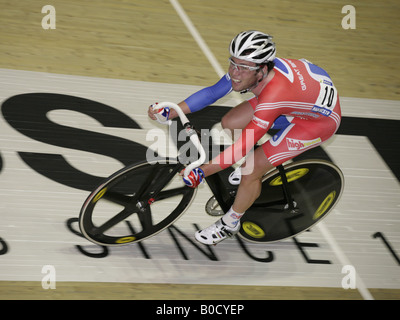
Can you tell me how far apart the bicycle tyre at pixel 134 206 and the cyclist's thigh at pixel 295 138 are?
0.58 metres

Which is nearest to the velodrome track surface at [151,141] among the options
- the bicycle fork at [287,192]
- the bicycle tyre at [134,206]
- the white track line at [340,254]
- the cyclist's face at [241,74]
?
the white track line at [340,254]

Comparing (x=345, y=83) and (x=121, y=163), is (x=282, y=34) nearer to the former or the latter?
(x=345, y=83)

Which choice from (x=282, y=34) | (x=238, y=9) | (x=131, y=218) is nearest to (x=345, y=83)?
(x=282, y=34)

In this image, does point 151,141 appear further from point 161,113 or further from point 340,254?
point 340,254

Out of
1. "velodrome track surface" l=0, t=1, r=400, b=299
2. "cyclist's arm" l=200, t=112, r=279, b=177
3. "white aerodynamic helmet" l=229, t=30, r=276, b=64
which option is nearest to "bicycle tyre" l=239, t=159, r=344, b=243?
"velodrome track surface" l=0, t=1, r=400, b=299

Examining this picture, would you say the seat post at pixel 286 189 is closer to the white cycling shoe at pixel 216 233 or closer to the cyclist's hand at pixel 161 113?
the white cycling shoe at pixel 216 233

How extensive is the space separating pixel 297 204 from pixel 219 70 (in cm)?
191

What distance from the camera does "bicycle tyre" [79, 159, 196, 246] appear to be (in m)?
3.36

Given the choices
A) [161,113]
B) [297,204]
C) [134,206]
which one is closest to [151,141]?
[134,206]

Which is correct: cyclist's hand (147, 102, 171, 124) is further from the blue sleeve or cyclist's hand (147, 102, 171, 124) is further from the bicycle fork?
the bicycle fork

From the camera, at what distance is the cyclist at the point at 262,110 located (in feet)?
10.1

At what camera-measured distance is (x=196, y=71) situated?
535 cm

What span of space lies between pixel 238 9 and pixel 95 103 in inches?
87.4

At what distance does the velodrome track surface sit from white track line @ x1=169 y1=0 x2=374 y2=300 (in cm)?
1
